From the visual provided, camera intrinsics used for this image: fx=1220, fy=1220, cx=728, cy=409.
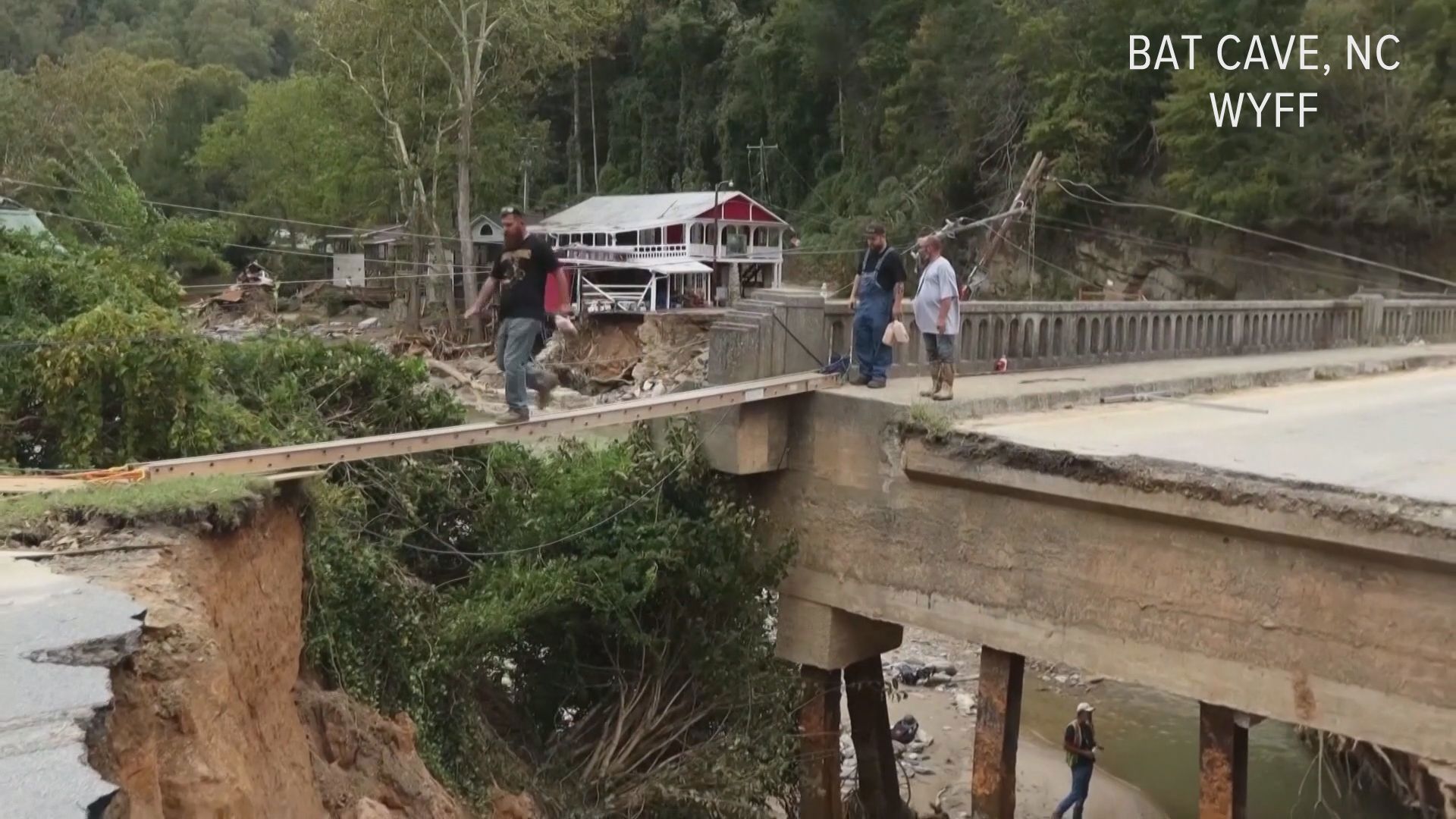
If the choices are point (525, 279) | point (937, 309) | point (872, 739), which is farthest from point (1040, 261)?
point (525, 279)

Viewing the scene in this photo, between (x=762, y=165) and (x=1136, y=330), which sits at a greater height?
(x=762, y=165)

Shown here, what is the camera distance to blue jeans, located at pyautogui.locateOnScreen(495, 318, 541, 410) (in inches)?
359

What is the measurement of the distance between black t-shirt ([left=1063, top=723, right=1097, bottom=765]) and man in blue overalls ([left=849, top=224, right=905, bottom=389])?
186 inches

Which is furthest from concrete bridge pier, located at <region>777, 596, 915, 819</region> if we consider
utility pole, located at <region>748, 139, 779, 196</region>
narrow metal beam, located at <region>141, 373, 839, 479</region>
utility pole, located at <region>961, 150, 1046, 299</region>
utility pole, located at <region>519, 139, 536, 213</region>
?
utility pole, located at <region>748, 139, 779, 196</region>

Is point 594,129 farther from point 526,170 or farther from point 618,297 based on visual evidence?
point 618,297

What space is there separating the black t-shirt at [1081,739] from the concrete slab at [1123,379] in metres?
3.67

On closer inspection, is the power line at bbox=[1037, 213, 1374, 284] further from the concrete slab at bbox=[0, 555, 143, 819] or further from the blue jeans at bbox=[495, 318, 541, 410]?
the concrete slab at bbox=[0, 555, 143, 819]

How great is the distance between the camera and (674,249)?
164 ft

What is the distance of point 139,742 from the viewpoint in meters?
4.74

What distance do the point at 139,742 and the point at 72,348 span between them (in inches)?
228

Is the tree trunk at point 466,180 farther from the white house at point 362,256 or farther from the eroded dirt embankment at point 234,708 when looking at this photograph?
the eroded dirt embankment at point 234,708

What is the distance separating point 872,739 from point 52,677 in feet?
26.6

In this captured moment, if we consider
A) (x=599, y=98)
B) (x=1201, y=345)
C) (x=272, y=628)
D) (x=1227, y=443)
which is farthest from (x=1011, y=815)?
(x=599, y=98)

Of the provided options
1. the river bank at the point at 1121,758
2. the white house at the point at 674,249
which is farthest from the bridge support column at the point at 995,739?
the white house at the point at 674,249
